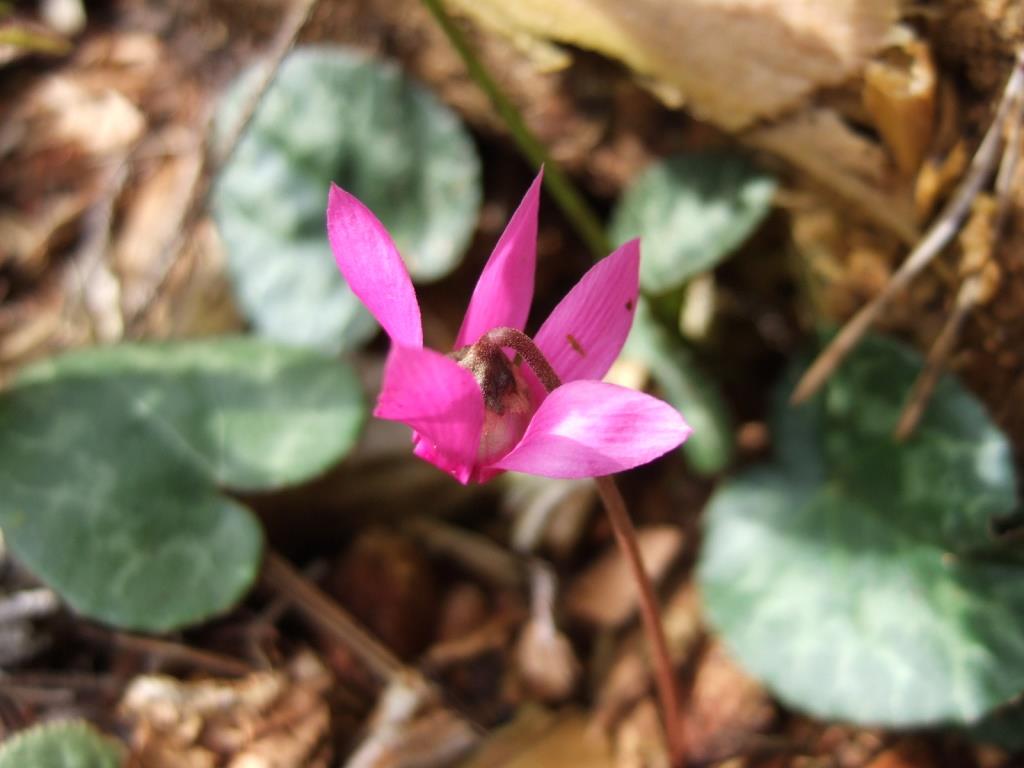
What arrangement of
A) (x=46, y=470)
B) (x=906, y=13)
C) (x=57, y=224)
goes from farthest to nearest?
1. (x=57, y=224)
2. (x=46, y=470)
3. (x=906, y=13)

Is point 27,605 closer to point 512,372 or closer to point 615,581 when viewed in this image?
point 615,581

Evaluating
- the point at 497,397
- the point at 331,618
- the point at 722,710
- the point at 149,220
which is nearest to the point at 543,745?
the point at 722,710

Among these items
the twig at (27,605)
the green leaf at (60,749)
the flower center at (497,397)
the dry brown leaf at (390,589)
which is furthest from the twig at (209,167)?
the flower center at (497,397)

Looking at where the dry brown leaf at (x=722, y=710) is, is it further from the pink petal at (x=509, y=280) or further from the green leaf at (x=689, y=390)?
the pink petal at (x=509, y=280)

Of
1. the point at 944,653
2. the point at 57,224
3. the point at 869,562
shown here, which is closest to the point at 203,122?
the point at 57,224

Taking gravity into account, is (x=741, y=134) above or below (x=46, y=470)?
above

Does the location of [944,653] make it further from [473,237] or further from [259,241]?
[259,241]
